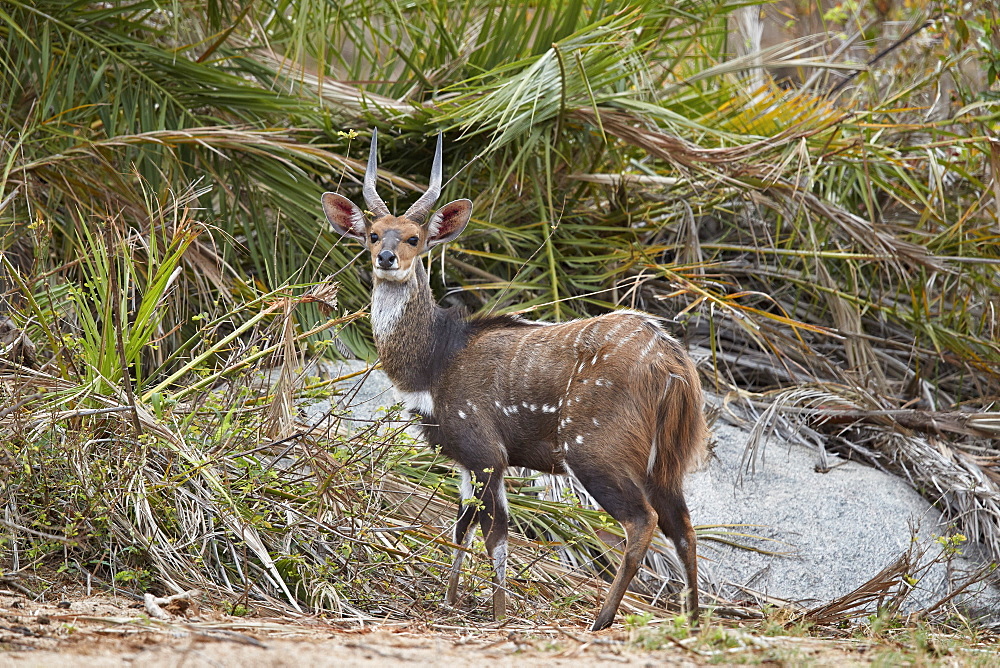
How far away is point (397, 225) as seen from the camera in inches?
188

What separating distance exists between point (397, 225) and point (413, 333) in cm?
50

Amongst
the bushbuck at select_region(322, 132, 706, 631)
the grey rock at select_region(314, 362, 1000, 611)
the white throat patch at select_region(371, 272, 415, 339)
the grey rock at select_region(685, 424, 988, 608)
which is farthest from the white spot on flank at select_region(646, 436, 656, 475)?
the white throat patch at select_region(371, 272, 415, 339)

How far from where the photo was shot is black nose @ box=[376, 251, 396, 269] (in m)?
4.64

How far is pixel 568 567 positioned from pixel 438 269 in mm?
2306

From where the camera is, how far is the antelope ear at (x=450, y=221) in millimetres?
4906

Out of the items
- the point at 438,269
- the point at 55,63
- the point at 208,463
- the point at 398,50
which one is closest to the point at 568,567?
the point at 208,463

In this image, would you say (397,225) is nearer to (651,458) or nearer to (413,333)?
(413,333)

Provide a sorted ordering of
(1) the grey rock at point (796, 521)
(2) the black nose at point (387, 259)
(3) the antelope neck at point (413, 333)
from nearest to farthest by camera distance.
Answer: (2) the black nose at point (387, 259) → (3) the antelope neck at point (413, 333) → (1) the grey rock at point (796, 521)

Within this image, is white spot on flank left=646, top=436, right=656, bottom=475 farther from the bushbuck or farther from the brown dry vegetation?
the brown dry vegetation

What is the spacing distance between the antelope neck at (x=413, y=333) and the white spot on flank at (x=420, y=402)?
0.02 m

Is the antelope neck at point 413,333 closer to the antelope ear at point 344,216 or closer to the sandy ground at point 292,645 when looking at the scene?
the antelope ear at point 344,216

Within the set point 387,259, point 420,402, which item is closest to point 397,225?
point 387,259

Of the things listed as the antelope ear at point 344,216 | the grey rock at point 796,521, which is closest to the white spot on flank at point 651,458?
the grey rock at point 796,521

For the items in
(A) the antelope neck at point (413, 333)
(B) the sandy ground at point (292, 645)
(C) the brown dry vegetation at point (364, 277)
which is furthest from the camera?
(A) the antelope neck at point (413, 333)
